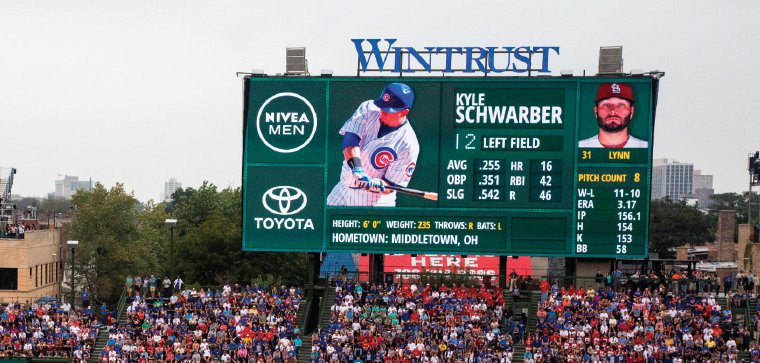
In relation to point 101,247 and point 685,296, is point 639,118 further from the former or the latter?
point 101,247

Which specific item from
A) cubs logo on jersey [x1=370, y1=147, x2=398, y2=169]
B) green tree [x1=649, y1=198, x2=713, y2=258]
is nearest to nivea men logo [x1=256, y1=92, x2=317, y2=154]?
cubs logo on jersey [x1=370, y1=147, x2=398, y2=169]

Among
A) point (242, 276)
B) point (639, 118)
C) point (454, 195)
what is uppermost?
point (639, 118)

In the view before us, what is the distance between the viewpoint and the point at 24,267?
60.1 metres

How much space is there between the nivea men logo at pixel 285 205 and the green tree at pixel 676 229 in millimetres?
76779

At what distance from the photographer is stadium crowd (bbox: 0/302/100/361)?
4269 centimetres

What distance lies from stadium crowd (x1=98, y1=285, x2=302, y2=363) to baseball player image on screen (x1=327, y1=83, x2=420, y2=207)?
5.06 metres

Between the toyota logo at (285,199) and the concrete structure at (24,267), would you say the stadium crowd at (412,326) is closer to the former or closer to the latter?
the toyota logo at (285,199)

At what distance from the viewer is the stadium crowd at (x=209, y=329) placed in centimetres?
4109

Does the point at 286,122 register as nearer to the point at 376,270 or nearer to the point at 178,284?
the point at 376,270

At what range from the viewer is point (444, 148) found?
39.7 metres

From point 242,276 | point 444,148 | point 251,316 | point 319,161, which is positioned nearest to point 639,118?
point 444,148

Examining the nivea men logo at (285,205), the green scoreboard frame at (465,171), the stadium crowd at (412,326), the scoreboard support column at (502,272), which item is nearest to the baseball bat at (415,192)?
the green scoreboard frame at (465,171)

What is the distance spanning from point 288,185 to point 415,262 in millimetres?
35912

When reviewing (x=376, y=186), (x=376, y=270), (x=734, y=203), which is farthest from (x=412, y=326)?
(x=734, y=203)
